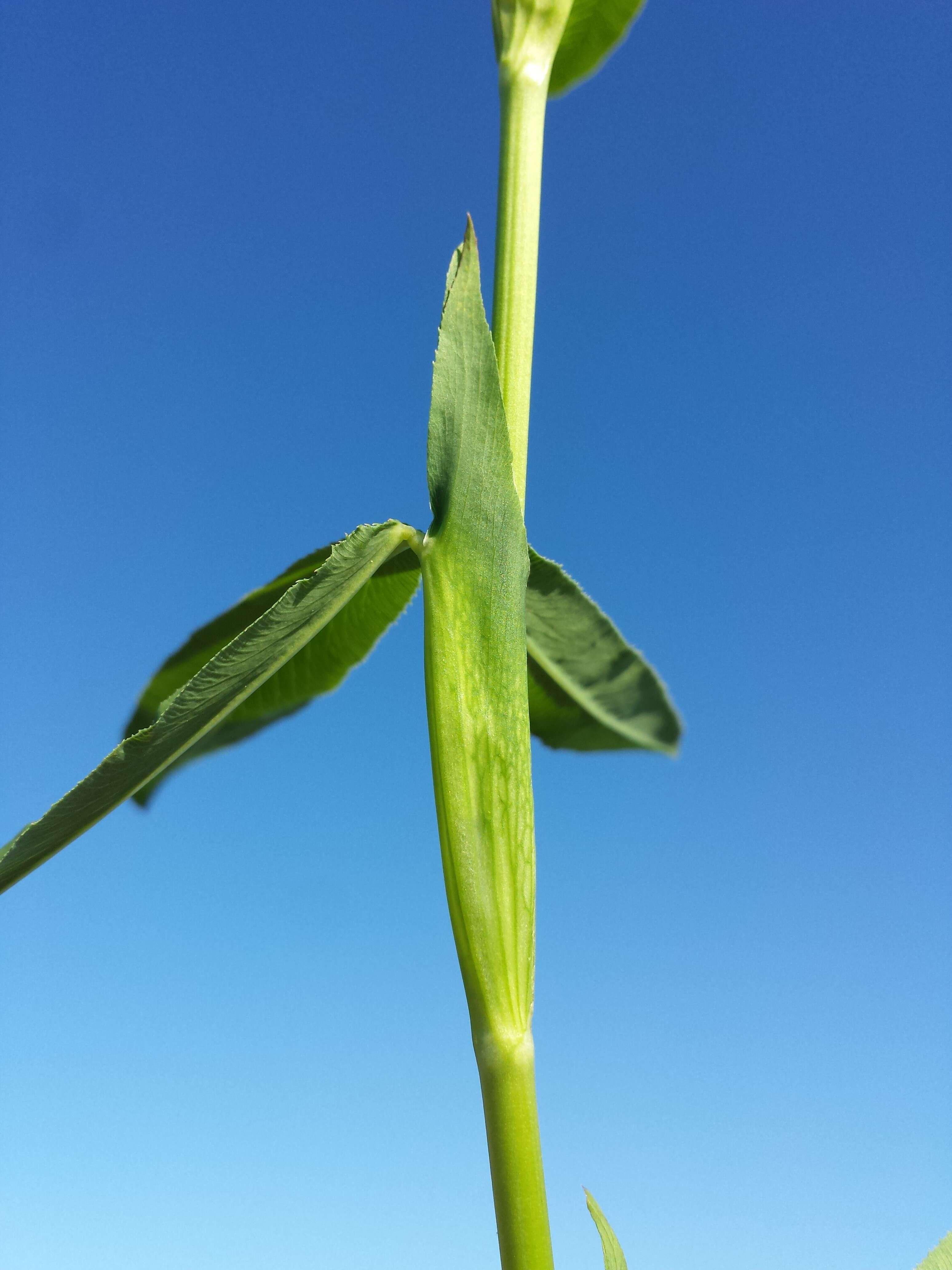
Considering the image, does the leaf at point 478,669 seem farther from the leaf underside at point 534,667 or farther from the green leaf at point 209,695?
the leaf underside at point 534,667

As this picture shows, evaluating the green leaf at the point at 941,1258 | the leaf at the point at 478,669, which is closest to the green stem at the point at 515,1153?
the leaf at the point at 478,669

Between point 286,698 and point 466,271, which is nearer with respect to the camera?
point 466,271

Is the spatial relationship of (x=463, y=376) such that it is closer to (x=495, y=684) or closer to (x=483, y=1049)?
(x=495, y=684)

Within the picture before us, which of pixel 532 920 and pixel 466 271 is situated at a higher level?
pixel 466 271

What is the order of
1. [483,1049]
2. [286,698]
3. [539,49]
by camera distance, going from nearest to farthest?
[483,1049] < [539,49] < [286,698]

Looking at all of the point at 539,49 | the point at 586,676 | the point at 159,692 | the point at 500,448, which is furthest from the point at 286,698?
the point at 539,49

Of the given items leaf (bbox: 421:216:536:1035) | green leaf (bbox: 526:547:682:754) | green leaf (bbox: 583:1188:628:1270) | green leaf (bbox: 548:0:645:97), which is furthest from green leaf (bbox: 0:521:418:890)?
green leaf (bbox: 548:0:645:97)

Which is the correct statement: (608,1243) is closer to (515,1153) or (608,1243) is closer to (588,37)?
(515,1153)
